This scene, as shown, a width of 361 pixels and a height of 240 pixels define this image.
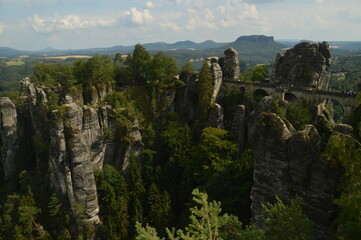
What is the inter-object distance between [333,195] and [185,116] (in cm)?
3291

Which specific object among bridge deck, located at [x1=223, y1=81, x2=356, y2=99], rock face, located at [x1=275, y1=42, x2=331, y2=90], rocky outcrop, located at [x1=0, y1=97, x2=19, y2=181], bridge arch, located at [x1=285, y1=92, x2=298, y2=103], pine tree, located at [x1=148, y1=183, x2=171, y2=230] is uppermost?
rock face, located at [x1=275, y1=42, x2=331, y2=90]

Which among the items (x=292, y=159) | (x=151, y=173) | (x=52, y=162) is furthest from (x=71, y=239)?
(x=292, y=159)

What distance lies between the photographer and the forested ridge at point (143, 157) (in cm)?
3456

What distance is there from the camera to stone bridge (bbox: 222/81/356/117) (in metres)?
39.8

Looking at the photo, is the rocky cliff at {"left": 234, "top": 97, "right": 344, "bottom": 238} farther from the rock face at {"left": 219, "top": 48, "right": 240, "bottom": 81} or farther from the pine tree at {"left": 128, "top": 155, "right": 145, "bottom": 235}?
the rock face at {"left": 219, "top": 48, "right": 240, "bottom": 81}

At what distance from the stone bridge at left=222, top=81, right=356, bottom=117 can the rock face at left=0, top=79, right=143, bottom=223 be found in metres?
22.3

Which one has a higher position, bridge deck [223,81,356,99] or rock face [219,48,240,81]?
rock face [219,48,240,81]

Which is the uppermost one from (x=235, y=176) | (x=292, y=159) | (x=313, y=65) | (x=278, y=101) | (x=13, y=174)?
(x=313, y=65)

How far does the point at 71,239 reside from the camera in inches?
1497

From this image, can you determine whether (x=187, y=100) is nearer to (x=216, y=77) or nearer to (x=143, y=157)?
(x=216, y=77)

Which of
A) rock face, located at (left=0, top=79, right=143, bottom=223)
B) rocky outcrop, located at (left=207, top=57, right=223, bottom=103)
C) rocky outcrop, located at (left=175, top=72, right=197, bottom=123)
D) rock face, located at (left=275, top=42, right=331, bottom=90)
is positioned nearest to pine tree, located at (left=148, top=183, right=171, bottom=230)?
rock face, located at (left=0, top=79, right=143, bottom=223)

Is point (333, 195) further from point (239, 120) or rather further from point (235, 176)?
point (239, 120)

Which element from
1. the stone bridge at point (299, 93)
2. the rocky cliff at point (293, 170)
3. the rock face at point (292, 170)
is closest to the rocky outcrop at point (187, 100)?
the stone bridge at point (299, 93)

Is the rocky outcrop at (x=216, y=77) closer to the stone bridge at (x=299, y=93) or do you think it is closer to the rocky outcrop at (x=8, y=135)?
the stone bridge at (x=299, y=93)
